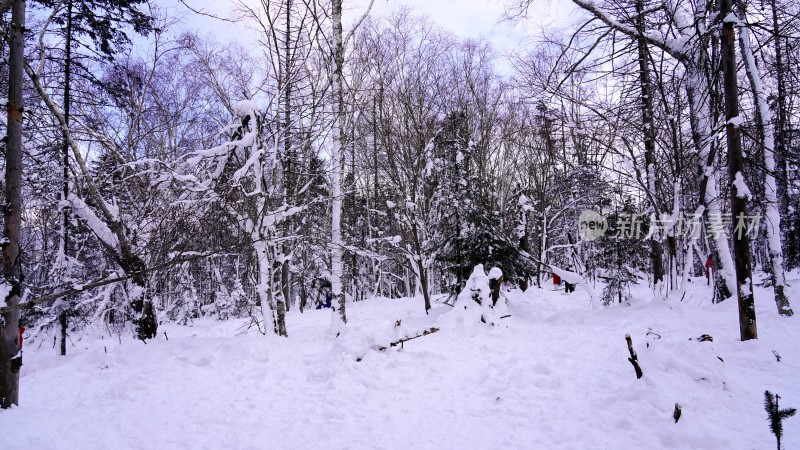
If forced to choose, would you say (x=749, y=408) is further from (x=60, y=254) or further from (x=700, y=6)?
(x=60, y=254)

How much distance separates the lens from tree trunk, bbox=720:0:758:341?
5578mm

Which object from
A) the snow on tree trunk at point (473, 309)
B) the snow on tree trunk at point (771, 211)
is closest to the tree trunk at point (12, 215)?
the snow on tree trunk at point (473, 309)

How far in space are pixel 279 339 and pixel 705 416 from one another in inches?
234

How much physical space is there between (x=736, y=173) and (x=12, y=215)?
886 centimetres

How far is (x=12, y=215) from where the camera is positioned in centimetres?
436

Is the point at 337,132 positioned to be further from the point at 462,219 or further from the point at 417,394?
the point at 417,394

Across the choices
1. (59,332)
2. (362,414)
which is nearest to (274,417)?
(362,414)

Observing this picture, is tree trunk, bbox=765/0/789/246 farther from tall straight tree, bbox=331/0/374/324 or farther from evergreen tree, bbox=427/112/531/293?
tall straight tree, bbox=331/0/374/324

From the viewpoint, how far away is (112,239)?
6871 millimetres

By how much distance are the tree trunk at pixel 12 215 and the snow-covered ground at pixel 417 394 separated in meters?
0.40

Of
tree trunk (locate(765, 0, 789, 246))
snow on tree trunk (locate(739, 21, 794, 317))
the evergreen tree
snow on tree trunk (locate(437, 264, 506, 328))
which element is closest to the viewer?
Result: tree trunk (locate(765, 0, 789, 246))

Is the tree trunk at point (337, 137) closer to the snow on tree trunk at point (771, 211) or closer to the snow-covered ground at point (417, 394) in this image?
the snow-covered ground at point (417, 394)

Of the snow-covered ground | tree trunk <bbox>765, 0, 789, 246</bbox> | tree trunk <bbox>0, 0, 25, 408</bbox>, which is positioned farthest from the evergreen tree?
tree trunk <bbox>0, 0, 25, 408</bbox>

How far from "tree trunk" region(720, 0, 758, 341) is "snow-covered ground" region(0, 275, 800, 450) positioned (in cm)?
39
